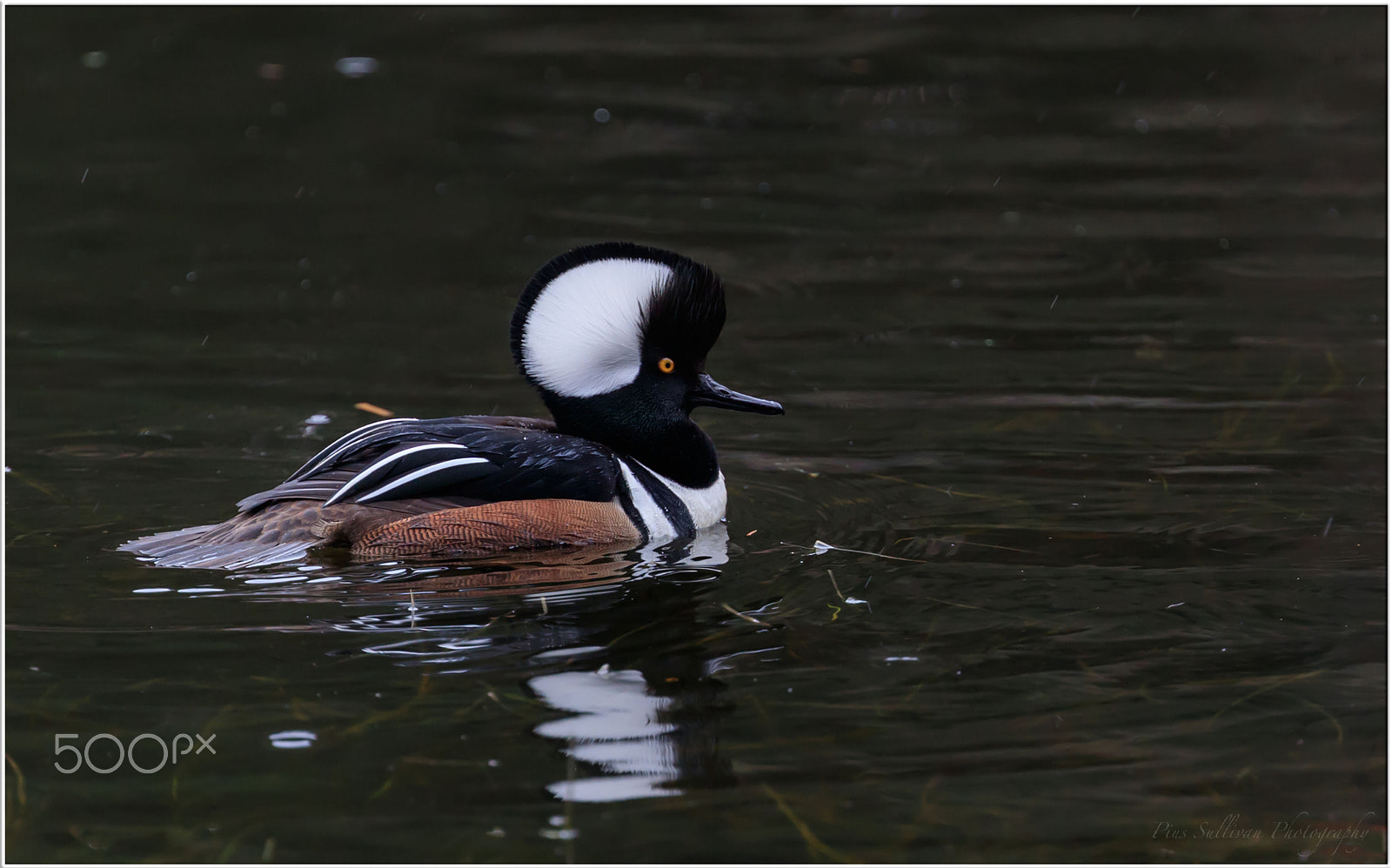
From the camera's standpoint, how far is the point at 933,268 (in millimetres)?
10867

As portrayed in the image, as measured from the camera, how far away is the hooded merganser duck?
21.5 ft

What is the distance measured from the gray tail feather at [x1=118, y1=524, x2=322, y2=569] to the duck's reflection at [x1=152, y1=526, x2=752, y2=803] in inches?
2.9

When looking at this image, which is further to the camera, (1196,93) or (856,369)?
(1196,93)

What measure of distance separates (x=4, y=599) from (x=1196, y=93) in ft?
39.6

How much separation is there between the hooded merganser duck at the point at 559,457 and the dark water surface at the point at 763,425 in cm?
18

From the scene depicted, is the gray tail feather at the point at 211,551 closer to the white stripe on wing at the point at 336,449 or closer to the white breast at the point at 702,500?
the white stripe on wing at the point at 336,449

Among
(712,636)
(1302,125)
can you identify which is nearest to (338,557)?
(712,636)

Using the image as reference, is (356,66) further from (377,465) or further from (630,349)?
(377,465)

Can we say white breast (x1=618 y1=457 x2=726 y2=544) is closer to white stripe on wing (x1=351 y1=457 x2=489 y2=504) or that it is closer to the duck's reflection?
the duck's reflection

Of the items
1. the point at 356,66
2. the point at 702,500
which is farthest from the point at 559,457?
the point at 356,66

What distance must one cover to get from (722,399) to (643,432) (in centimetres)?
40

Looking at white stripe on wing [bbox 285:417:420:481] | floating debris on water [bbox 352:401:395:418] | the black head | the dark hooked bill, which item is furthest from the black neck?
Result: floating debris on water [bbox 352:401:395:418]

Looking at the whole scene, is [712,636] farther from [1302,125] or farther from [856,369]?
[1302,125]

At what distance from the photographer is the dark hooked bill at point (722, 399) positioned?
720cm
